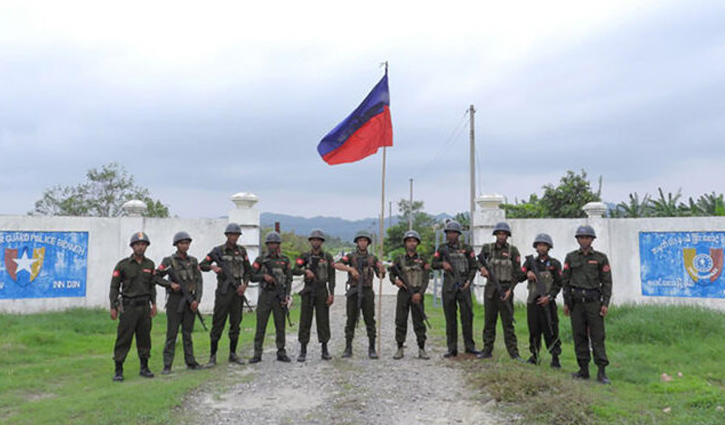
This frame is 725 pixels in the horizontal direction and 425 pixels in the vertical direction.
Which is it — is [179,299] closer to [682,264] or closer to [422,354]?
[422,354]

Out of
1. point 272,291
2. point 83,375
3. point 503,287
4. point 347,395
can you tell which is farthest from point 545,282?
point 83,375

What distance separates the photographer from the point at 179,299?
6742mm

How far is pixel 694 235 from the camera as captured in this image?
10.3 metres

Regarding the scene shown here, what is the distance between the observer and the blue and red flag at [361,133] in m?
8.27

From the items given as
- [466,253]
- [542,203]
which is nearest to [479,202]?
[466,253]

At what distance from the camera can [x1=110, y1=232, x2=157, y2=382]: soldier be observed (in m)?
6.37

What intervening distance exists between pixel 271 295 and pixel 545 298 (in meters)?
3.63

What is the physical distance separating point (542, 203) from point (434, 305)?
38.4ft

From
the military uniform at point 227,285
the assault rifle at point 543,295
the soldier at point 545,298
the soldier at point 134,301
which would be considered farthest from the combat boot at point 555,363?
the soldier at point 134,301

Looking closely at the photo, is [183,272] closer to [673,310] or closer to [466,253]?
[466,253]

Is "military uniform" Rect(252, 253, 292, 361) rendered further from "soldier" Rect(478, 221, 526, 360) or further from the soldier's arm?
the soldier's arm

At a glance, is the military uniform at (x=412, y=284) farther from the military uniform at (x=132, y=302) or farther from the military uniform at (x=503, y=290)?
the military uniform at (x=132, y=302)

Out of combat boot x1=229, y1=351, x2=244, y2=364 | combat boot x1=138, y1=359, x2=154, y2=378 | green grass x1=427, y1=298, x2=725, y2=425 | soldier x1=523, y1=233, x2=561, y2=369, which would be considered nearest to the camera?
green grass x1=427, y1=298, x2=725, y2=425

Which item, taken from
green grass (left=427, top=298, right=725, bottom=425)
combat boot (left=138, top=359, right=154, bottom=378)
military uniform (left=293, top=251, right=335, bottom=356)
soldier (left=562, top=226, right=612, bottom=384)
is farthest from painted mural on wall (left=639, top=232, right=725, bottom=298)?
combat boot (left=138, top=359, right=154, bottom=378)
